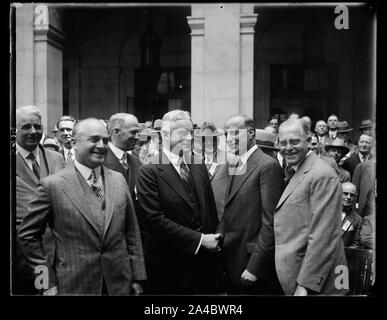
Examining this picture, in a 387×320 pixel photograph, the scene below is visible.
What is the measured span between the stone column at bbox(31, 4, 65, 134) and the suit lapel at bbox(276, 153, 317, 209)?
4.04 metres

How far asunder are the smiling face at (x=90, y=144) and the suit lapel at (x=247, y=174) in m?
1.17

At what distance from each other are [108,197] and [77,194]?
0.81ft

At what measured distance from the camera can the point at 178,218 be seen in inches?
181

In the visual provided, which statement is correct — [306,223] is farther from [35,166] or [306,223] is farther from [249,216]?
[35,166]

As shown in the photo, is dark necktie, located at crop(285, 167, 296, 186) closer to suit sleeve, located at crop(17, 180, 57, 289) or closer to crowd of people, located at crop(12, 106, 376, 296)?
crowd of people, located at crop(12, 106, 376, 296)

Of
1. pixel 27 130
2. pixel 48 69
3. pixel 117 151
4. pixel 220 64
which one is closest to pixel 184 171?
pixel 117 151

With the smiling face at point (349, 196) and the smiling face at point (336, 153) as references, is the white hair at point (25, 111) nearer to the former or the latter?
the smiling face at point (349, 196)

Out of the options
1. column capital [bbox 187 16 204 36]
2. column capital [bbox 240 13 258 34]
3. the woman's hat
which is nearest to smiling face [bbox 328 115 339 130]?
column capital [bbox 240 13 258 34]

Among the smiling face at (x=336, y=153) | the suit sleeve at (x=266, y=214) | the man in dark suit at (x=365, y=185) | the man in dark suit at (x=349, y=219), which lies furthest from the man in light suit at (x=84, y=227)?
the smiling face at (x=336, y=153)

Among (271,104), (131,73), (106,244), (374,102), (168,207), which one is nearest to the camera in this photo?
(106,244)

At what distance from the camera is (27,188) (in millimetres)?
4629

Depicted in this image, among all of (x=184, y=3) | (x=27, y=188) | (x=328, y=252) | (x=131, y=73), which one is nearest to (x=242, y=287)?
(x=328, y=252)

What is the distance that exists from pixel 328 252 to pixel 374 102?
1.52 meters
